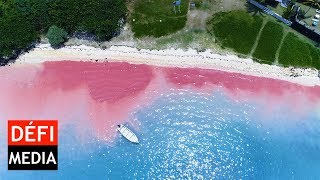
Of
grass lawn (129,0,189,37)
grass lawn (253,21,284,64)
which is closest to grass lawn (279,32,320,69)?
grass lawn (253,21,284,64)

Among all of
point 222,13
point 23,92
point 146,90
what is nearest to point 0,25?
point 23,92

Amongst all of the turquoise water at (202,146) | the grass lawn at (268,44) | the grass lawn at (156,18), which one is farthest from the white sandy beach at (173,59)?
the turquoise water at (202,146)

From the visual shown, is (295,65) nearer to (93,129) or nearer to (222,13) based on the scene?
(222,13)

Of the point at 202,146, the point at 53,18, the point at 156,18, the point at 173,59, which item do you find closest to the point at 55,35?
the point at 53,18

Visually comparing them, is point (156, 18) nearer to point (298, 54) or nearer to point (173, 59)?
point (173, 59)

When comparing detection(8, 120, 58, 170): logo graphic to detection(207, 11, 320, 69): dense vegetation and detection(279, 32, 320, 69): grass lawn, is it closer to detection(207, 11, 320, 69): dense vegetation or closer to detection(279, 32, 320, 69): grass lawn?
detection(207, 11, 320, 69): dense vegetation

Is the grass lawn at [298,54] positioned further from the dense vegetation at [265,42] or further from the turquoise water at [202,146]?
the turquoise water at [202,146]
